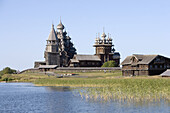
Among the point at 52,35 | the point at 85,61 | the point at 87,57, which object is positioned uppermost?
the point at 52,35

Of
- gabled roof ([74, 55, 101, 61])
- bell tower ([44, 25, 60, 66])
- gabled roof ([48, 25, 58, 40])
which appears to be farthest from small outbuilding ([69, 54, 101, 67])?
gabled roof ([48, 25, 58, 40])

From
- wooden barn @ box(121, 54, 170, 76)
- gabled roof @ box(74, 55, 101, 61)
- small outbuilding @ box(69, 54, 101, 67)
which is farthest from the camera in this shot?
gabled roof @ box(74, 55, 101, 61)

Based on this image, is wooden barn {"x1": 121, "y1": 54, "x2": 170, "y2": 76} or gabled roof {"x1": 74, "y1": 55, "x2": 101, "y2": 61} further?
gabled roof {"x1": 74, "y1": 55, "x2": 101, "y2": 61}

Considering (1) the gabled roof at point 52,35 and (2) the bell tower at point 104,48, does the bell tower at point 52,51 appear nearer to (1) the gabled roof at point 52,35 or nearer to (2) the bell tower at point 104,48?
(1) the gabled roof at point 52,35

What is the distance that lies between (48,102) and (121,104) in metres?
10.2

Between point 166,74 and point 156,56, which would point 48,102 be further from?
point 156,56

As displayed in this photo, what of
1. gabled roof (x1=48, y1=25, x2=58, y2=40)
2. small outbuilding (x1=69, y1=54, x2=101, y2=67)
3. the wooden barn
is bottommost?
the wooden barn

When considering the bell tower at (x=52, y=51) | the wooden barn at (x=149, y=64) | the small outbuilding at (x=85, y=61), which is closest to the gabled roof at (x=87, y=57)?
the small outbuilding at (x=85, y=61)

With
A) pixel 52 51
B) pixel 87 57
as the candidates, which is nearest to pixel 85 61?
pixel 87 57

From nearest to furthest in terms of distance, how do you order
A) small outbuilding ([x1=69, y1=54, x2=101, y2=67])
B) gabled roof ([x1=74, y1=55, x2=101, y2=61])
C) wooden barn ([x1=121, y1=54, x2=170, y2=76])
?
1. wooden barn ([x1=121, y1=54, x2=170, y2=76])
2. small outbuilding ([x1=69, y1=54, x2=101, y2=67])
3. gabled roof ([x1=74, y1=55, x2=101, y2=61])

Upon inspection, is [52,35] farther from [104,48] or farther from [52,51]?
[104,48]

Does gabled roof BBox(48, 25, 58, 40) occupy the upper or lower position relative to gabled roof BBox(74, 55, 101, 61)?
upper

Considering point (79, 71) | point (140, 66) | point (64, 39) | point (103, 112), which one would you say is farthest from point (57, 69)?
point (103, 112)

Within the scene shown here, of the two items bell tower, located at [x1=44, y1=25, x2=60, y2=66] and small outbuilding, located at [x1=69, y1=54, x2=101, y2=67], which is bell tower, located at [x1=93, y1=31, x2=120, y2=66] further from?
bell tower, located at [x1=44, y1=25, x2=60, y2=66]
